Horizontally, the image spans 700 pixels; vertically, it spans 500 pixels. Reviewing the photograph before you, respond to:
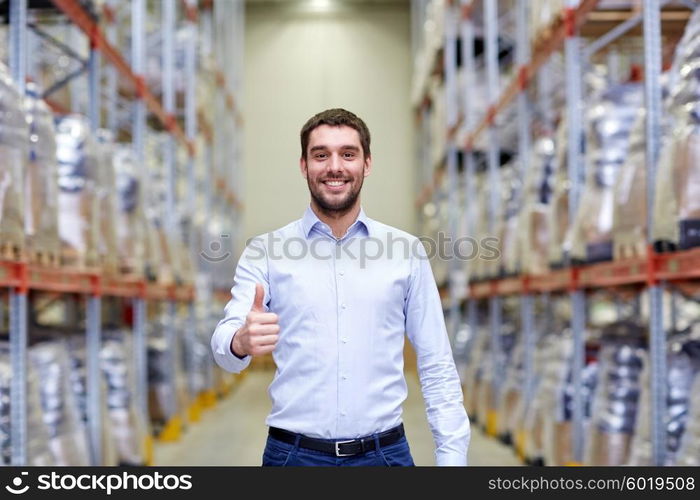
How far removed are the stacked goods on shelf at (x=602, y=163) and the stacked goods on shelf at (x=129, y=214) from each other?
3475 mm

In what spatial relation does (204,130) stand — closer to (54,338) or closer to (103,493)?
(54,338)

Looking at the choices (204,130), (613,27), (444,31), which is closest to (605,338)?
(613,27)

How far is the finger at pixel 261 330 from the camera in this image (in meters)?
1.80

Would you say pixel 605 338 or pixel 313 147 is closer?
pixel 313 147

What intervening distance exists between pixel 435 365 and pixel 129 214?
530cm

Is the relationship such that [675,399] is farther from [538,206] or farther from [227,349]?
[227,349]

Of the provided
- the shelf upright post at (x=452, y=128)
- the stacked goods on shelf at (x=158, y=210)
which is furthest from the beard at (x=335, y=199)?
the shelf upright post at (x=452, y=128)

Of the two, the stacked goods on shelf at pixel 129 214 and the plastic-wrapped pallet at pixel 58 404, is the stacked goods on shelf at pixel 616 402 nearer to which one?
the plastic-wrapped pallet at pixel 58 404

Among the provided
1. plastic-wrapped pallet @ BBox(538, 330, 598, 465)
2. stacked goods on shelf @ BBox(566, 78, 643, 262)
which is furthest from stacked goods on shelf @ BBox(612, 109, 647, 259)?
plastic-wrapped pallet @ BBox(538, 330, 598, 465)

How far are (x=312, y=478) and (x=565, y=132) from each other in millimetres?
4596

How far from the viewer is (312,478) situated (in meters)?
2.04

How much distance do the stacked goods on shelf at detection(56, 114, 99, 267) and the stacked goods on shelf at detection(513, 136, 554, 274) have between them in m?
3.29

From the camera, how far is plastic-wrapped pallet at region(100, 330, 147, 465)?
673cm

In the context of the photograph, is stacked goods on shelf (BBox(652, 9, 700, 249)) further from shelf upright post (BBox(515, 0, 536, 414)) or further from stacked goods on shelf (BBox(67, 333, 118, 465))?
stacked goods on shelf (BBox(67, 333, 118, 465))
